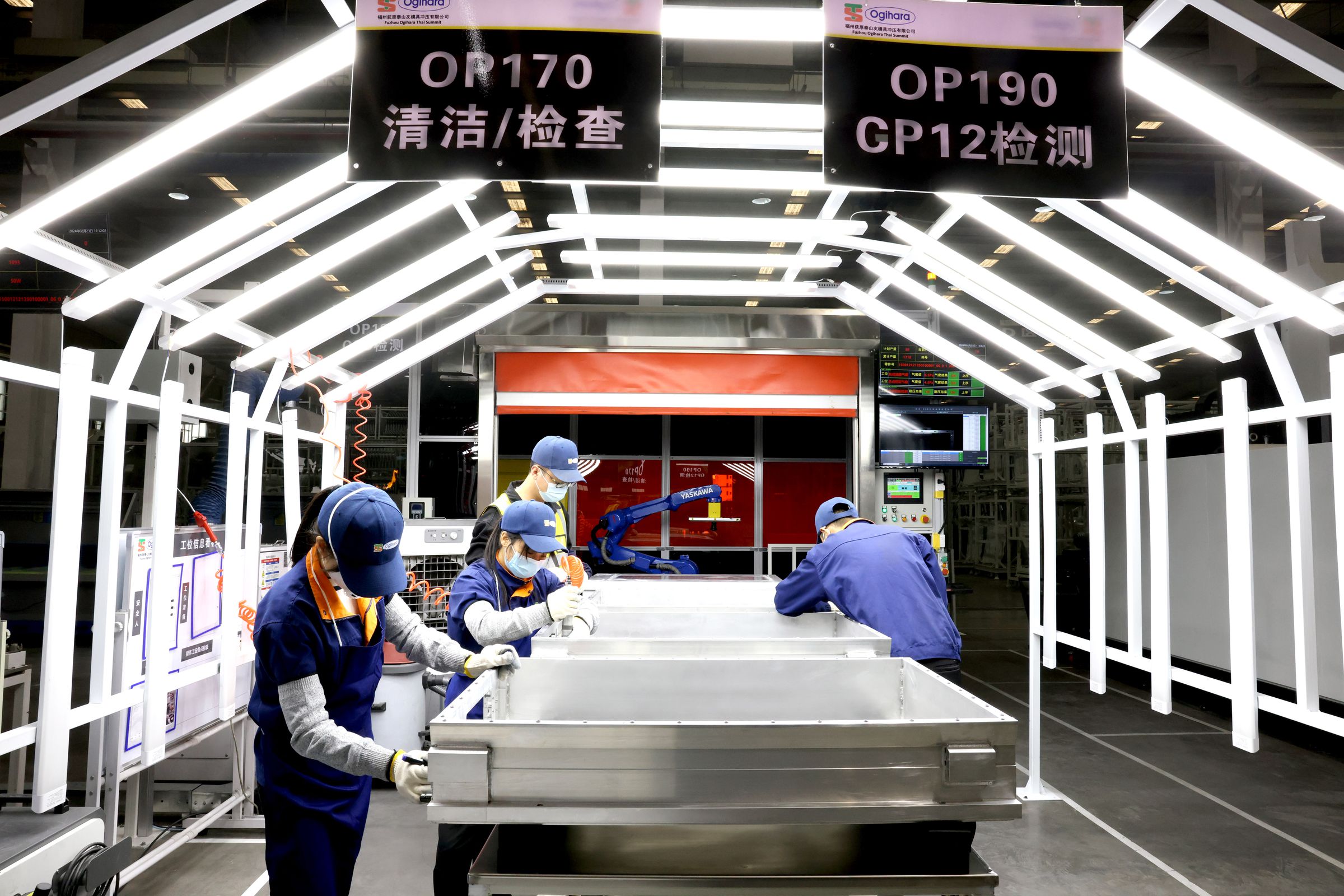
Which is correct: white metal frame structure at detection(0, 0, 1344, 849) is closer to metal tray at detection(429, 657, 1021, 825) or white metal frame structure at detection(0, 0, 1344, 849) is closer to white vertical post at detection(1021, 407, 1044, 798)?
white vertical post at detection(1021, 407, 1044, 798)

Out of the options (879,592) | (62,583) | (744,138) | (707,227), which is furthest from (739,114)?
(62,583)

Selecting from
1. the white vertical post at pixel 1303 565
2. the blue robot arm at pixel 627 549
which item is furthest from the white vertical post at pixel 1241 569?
the blue robot arm at pixel 627 549

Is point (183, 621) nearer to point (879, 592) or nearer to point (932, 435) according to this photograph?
point (879, 592)

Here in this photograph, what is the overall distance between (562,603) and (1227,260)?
103 inches

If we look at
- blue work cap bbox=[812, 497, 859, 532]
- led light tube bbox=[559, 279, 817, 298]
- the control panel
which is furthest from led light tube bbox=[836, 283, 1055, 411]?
the control panel

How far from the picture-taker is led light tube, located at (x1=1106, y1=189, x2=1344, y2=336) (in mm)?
2854

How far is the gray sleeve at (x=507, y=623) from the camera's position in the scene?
263 centimetres

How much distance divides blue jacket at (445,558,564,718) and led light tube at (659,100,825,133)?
5.71 feet

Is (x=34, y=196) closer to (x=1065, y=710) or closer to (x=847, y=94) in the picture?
(x=847, y=94)

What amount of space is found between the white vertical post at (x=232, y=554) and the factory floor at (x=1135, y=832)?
0.93m

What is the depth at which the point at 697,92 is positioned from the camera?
25.2ft

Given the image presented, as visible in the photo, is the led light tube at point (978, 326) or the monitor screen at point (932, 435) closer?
the led light tube at point (978, 326)

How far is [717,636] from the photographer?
3.55 metres

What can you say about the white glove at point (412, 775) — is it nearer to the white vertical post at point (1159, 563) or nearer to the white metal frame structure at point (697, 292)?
the white metal frame structure at point (697, 292)
